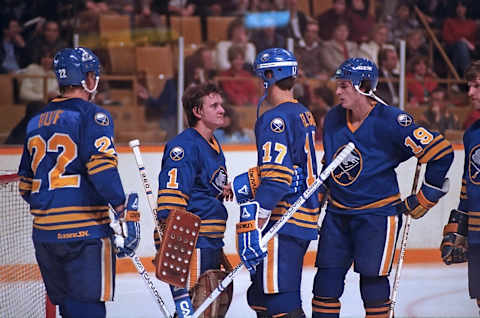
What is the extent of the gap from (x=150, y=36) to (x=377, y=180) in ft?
10.4

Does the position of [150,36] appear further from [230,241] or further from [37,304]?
[37,304]

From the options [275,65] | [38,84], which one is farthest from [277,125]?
[38,84]

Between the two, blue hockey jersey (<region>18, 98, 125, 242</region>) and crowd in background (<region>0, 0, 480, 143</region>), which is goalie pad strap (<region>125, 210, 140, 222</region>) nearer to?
blue hockey jersey (<region>18, 98, 125, 242</region>)

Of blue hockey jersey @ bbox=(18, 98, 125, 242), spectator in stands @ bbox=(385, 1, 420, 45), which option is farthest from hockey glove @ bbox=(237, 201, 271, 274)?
spectator in stands @ bbox=(385, 1, 420, 45)

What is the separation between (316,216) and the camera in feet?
9.70

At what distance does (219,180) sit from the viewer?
298cm

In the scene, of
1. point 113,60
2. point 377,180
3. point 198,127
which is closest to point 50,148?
point 198,127

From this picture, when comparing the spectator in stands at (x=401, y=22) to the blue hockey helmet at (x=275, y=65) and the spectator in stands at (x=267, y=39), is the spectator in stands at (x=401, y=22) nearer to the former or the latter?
the spectator in stands at (x=267, y=39)

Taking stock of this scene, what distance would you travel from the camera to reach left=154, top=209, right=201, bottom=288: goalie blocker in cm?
276

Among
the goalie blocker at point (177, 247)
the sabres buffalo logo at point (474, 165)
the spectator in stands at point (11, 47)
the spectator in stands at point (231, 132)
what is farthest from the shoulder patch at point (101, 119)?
the spectator in stands at point (11, 47)

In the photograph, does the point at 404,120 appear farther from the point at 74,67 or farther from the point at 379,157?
the point at 74,67

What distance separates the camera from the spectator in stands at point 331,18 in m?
6.22

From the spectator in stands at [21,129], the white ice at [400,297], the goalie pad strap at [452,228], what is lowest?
the white ice at [400,297]

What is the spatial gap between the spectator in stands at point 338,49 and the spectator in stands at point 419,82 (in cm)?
41
